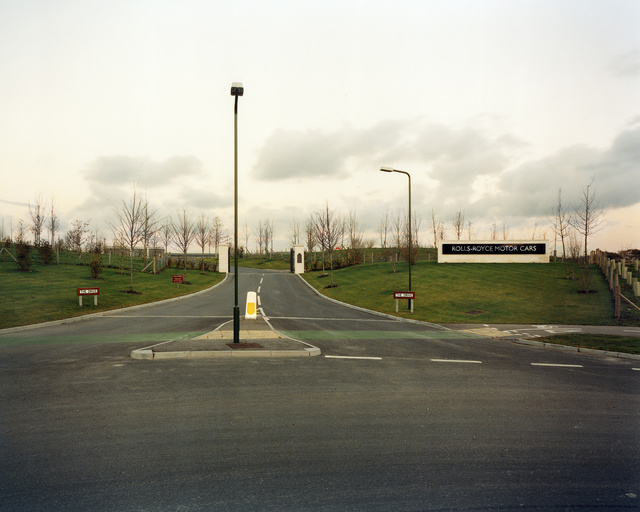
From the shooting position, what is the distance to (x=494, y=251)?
4009 cm

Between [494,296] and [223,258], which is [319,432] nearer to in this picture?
[494,296]

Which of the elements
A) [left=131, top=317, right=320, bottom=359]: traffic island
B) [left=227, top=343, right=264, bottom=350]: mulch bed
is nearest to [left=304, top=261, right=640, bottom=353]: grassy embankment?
[left=131, top=317, right=320, bottom=359]: traffic island

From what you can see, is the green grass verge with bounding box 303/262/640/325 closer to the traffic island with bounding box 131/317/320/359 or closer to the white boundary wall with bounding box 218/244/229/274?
the traffic island with bounding box 131/317/320/359

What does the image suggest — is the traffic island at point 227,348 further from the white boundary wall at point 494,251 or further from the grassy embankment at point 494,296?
the white boundary wall at point 494,251

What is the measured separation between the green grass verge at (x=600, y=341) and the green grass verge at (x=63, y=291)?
66.3 feet

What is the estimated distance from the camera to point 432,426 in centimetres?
580

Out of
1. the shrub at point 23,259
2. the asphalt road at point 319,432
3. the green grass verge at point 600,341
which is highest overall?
the shrub at point 23,259

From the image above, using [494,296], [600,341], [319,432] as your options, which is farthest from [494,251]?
[319,432]

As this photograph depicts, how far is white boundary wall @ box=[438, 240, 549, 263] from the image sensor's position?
39.8m

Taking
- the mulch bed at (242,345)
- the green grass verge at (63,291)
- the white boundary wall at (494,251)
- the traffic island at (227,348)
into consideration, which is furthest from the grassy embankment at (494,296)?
the green grass verge at (63,291)

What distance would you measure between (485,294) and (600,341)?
12767 mm

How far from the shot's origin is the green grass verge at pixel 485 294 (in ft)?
64.1

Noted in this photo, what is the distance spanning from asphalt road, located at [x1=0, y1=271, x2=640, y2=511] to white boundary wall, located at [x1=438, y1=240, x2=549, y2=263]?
3086cm

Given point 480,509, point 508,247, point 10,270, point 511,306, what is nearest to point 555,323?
point 511,306
